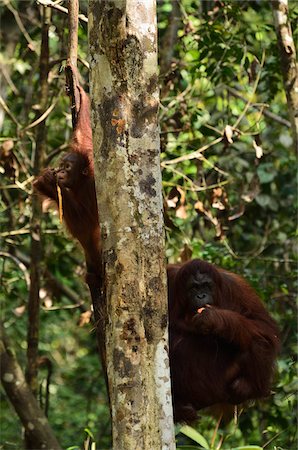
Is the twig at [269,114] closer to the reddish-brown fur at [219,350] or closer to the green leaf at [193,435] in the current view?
the reddish-brown fur at [219,350]

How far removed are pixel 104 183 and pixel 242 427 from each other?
121 inches

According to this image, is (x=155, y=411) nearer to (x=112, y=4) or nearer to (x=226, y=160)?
(x=112, y=4)

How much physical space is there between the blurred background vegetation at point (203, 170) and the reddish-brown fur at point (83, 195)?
0.88 meters

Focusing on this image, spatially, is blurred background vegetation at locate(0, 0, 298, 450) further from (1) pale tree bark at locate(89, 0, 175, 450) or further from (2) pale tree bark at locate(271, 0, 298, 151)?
(1) pale tree bark at locate(89, 0, 175, 450)

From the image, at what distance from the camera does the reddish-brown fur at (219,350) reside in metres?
→ 3.82

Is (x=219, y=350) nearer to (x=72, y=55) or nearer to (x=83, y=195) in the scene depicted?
(x=83, y=195)

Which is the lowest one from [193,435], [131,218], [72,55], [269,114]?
[193,435]

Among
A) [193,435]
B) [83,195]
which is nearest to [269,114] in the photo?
[83,195]

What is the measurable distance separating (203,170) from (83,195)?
67.2 inches

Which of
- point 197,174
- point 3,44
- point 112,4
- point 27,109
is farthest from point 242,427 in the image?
point 112,4

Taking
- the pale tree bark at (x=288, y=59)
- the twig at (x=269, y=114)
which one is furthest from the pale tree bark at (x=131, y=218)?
the twig at (x=269, y=114)

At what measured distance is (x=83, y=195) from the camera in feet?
11.2

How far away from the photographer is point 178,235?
4.98 m

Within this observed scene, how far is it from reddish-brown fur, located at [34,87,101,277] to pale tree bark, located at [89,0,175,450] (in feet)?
2.99
